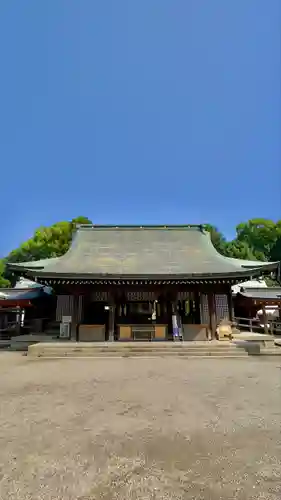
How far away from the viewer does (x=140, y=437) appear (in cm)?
378

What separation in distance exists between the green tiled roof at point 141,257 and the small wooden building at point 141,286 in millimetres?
46

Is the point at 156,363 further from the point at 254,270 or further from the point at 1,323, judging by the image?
the point at 1,323

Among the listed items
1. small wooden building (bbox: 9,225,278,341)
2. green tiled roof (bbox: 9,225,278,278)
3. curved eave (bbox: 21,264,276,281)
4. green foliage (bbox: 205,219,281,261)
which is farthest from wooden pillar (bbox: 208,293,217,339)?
green foliage (bbox: 205,219,281,261)

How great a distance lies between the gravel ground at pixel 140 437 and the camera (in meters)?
2.69

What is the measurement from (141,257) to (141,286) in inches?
101

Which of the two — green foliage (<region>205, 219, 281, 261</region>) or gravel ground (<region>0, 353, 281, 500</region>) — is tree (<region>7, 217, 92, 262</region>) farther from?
gravel ground (<region>0, 353, 281, 500</region>)

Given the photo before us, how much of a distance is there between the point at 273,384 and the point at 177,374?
2.33 metres

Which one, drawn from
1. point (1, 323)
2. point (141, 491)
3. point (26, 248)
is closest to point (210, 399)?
point (141, 491)

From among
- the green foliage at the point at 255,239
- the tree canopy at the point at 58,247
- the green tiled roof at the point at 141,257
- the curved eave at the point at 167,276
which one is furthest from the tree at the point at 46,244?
the curved eave at the point at 167,276

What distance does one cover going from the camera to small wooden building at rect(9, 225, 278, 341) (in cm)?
1329

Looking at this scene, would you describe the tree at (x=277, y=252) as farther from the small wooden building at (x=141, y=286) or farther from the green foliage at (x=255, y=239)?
the small wooden building at (x=141, y=286)

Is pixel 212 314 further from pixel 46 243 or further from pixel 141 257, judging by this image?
pixel 46 243

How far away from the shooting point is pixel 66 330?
1361cm

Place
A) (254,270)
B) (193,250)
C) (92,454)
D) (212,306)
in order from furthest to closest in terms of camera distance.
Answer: (193,250)
(212,306)
(254,270)
(92,454)
